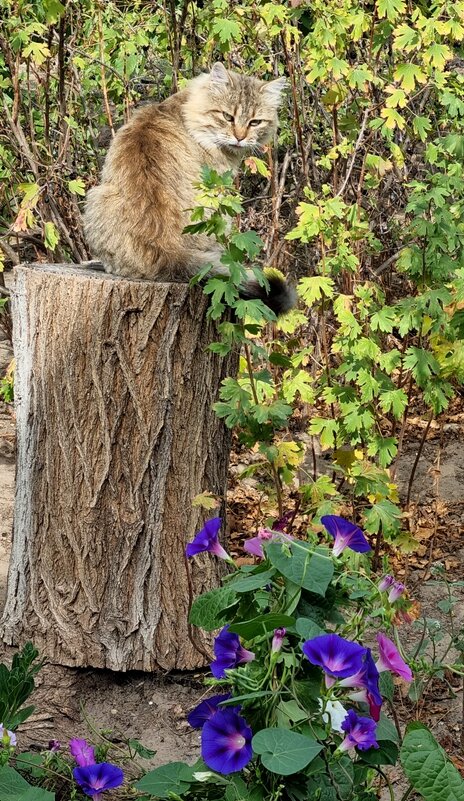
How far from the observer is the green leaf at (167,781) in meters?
2.06

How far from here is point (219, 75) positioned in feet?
14.9

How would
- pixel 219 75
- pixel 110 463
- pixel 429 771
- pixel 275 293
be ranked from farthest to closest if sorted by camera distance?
pixel 219 75 < pixel 275 293 < pixel 110 463 < pixel 429 771

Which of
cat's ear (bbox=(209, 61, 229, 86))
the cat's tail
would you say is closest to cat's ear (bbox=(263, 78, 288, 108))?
cat's ear (bbox=(209, 61, 229, 86))

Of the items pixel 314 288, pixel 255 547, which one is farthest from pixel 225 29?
pixel 255 547

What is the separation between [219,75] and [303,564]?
313 cm

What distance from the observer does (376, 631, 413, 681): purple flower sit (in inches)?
77.9

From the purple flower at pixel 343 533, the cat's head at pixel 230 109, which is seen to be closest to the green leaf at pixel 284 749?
the purple flower at pixel 343 533

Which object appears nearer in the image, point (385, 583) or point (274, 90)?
point (385, 583)

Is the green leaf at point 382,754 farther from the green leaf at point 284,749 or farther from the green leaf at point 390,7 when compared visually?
the green leaf at point 390,7

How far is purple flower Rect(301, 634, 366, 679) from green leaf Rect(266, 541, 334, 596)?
0.12 m

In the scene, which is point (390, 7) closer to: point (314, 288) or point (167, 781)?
point (314, 288)

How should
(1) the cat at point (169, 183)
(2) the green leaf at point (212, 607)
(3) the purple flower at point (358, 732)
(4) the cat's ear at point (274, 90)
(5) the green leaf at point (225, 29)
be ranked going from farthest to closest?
1. (4) the cat's ear at point (274, 90)
2. (5) the green leaf at point (225, 29)
3. (1) the cat at point (169, 183)
4. (2) the green leaf at point (212, 607)
5. (3) the purple flower at point (358, 732)

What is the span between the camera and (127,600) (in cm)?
353

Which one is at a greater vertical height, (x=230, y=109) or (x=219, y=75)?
(x=219, y=75)
